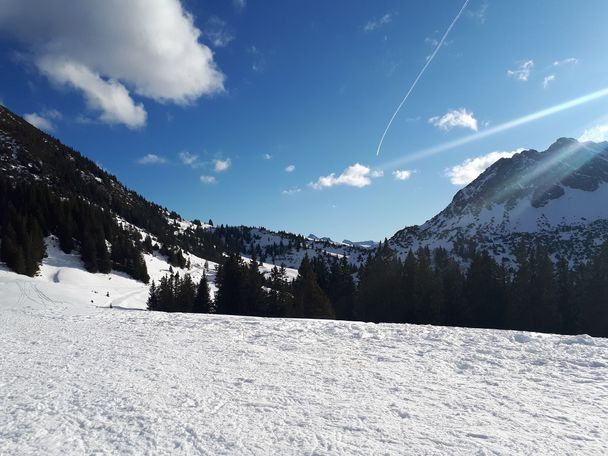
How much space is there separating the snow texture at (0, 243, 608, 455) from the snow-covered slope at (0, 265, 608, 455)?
3cm

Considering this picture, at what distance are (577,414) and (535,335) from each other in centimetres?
701

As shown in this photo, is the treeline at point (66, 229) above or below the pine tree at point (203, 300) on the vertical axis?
above

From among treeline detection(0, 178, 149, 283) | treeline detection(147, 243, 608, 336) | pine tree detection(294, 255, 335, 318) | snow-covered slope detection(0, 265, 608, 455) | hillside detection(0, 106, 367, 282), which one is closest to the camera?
snow-covered slope detection(0, 265, 608, 455)

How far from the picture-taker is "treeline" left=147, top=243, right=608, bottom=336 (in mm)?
35375

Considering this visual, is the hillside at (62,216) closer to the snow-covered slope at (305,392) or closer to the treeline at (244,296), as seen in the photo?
the treeline at (244,296)

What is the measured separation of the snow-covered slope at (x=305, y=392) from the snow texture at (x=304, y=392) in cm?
3

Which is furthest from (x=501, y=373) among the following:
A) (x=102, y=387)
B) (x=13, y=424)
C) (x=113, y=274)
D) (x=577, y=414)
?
(x=113, y=274)

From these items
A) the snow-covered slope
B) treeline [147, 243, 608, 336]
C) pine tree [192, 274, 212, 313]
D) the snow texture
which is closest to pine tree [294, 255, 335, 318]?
treeline [147, 243, 608, 336]

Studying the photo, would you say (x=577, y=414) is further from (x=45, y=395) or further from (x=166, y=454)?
(x=45, y=395)

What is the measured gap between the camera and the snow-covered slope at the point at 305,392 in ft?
18.2

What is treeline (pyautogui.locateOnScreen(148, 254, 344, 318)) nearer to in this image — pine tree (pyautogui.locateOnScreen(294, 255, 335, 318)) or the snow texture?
pine tree (pyautogui.locateOnScreen(294, 255, 335, 318))

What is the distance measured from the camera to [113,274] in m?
91.2

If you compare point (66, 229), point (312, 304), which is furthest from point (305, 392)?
point (66, 229)

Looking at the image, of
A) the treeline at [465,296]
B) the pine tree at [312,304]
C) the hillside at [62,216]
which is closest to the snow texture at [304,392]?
the treeline at [465,296]
